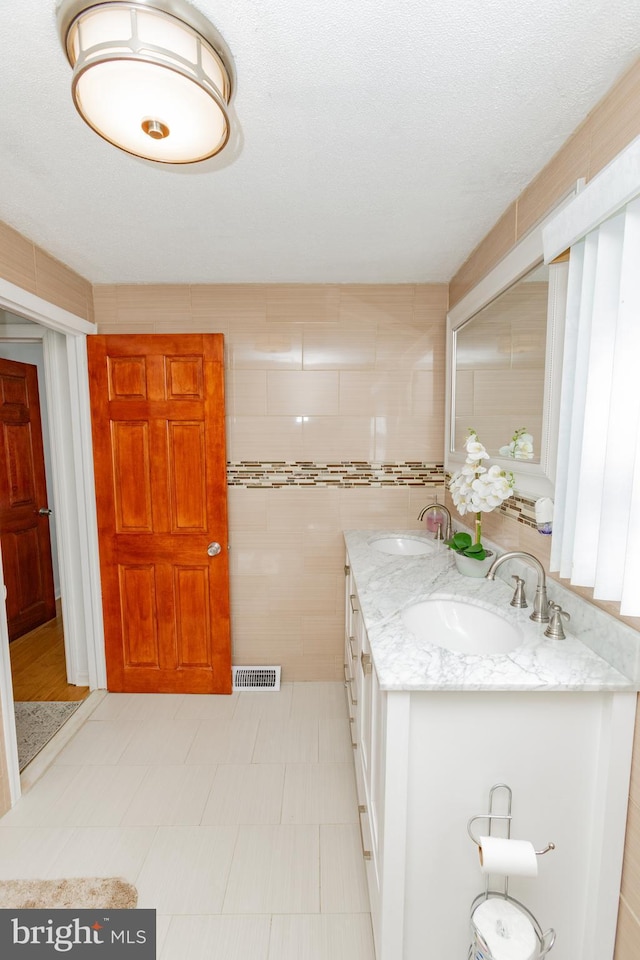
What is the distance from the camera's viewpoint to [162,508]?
259 cm

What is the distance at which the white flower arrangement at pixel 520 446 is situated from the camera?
158cm

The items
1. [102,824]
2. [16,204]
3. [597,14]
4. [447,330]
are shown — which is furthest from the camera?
[447,330]

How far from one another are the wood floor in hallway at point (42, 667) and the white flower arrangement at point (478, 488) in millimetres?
2365

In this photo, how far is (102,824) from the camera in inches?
70.7

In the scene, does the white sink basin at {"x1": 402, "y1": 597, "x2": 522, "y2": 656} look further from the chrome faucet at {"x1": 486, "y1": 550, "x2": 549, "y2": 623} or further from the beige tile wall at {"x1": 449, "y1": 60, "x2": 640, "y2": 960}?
the beige tile wall at {"x1": 449, "y1": 60, "x2": 640, "y2": 960}

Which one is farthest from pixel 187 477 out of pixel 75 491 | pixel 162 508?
pixel 75 491

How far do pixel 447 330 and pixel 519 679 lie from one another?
6.52 ft

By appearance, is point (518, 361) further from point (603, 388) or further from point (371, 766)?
point (371, 766)

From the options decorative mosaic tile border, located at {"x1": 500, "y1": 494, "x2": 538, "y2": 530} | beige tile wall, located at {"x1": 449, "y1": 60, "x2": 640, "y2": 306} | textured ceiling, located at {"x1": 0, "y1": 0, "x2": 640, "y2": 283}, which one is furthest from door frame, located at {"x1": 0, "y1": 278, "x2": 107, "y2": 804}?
decorative mosaic tile border, located at {"x1": 500, "y1": 494, "x2": 538, "y2": 530}

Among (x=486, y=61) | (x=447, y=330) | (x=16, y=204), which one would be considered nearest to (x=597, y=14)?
(x=486, y=61)

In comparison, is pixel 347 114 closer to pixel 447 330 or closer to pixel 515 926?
pixel 447 330

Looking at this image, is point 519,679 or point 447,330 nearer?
point 519,679

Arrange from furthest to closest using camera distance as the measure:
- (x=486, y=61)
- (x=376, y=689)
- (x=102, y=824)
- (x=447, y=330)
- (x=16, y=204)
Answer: (x=447, y=330), (x=102, y=824), (x=16, y=204), (x=376, y=689), (x=486, y=61)

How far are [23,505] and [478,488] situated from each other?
3313 millimetres
